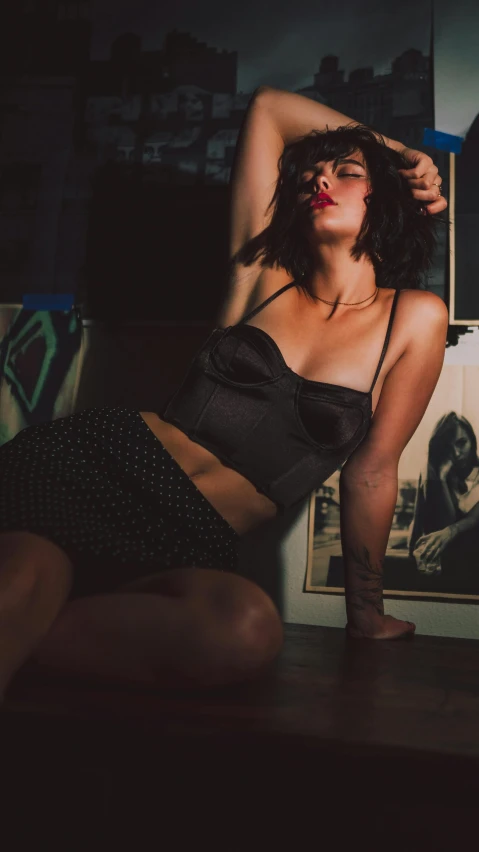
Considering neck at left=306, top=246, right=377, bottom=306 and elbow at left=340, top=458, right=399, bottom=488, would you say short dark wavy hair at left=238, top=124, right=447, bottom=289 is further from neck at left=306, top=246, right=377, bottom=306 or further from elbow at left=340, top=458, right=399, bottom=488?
elbow at left=340, top=458, right=399, bottom=488

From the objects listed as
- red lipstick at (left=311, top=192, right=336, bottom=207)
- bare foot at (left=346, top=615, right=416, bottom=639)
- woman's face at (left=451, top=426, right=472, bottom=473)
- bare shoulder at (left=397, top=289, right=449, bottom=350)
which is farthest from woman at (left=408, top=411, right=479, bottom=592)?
red lipstick at (left=311, top=192, right=336, bottom=207)

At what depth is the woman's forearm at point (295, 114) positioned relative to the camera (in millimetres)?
1790

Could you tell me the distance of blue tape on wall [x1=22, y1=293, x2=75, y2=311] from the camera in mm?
Answer: 2182

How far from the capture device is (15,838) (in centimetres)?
83

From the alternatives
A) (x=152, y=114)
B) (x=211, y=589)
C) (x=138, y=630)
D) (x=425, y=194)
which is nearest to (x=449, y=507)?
(x=425, y=194)

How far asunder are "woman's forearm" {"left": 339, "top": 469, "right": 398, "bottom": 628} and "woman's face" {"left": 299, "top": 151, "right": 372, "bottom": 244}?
0.55m

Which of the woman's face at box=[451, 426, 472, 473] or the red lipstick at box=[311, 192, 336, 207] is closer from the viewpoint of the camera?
the red lipstick at box=[311, 192, 336, 207]

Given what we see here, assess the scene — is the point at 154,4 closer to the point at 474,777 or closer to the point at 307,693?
the point at 307,693

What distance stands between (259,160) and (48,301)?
31.5 inches

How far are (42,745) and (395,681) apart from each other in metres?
0.62

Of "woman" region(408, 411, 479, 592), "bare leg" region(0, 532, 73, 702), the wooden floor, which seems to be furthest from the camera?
"woman" region(408, 411, 479, 592)

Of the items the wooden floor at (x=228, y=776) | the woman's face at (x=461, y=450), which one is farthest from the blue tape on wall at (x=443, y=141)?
the wooden floor at (x=228, y=776)

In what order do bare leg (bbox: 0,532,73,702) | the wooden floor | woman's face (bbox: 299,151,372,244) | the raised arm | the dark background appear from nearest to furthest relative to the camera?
the wooden floor → bare leg (bbox: 0,532,73,702) → woman's face (bbox: 299,151,372,244) → the raised arm → the dark background

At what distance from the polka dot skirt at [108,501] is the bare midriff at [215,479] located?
0.17 ft
